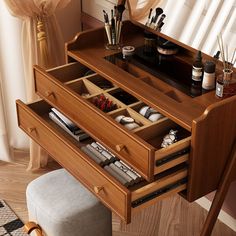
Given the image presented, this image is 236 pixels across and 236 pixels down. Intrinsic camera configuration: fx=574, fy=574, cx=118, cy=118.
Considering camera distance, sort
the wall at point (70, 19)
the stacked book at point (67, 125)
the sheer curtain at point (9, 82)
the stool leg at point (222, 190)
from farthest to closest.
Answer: the wall at point (70, 19) < the sheer curtain at point (9, 82) < the stacked book at point (67, 125) < the stool leg at point (222, 190)

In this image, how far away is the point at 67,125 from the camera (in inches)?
89.7

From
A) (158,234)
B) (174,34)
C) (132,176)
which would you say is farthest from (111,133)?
(158,234)

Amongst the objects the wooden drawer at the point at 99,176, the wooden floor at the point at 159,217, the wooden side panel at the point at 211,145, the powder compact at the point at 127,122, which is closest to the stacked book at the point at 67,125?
the wooden drawer at the point at 99,176

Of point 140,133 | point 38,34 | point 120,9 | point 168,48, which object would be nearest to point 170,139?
point 140,133

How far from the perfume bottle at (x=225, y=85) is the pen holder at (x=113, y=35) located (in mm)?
544

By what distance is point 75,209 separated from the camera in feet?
7.49

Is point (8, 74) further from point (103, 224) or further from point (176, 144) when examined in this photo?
point (176, 144)

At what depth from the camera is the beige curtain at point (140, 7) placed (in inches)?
94.0

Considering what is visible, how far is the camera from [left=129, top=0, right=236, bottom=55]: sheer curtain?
212 cm

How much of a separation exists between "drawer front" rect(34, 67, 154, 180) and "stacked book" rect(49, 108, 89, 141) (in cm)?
5

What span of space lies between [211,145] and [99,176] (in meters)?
0.40

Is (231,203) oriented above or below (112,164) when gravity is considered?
below

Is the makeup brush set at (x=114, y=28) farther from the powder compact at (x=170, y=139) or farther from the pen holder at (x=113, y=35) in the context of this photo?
the powder compact at (x=170, y=139)

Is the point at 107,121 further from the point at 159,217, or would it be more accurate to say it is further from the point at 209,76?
the point at 159,217
